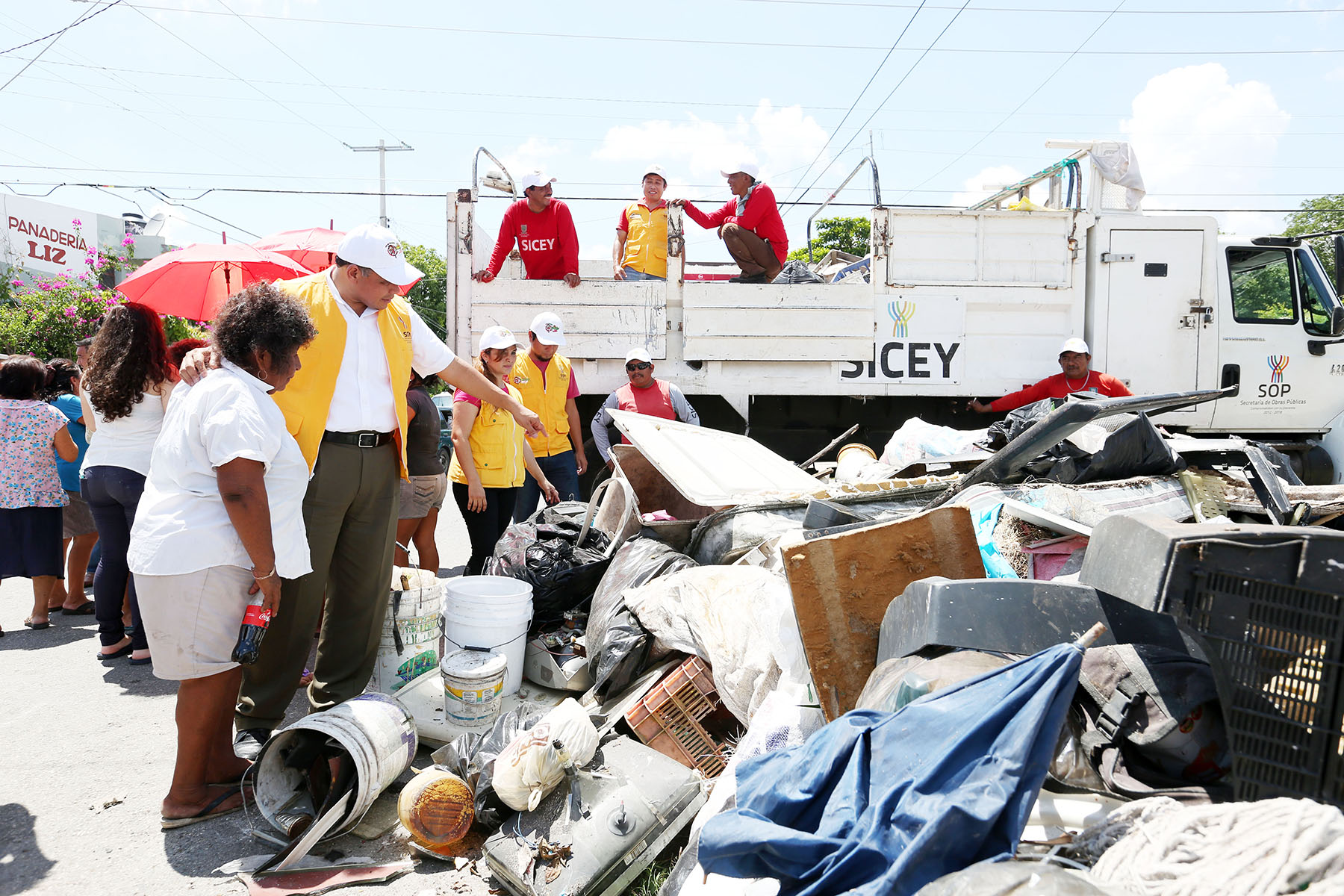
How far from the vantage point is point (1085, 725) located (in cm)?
181

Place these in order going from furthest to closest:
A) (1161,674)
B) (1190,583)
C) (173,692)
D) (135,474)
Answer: (135,474) < (173,692) < (1161,674) < (1190,583)

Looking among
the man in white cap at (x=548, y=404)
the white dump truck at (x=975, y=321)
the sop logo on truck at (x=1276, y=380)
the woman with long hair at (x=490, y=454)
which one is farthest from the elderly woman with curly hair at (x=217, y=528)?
the sop logo on truck at (x=1276, y=380)

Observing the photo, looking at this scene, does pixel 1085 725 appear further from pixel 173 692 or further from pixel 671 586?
pixel 173 692

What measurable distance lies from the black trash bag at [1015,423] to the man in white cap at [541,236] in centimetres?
329

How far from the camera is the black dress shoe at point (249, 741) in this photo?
3.02m

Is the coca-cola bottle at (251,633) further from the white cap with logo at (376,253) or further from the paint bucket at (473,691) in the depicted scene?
the white cap with logo at (376,253)

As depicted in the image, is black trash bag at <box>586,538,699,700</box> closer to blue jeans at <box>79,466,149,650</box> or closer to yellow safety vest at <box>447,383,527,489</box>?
yellow safety vest at <box>447,383,527,489</box>

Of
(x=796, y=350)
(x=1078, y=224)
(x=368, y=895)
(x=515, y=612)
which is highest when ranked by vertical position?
(x=1078, y=224)

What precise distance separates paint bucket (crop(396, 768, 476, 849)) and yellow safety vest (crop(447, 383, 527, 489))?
2241 mm

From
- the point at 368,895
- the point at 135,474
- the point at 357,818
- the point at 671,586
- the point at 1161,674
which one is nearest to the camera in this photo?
the point at 1161,674

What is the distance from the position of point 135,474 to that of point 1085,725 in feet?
14.7

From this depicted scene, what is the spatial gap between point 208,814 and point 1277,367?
299 inches

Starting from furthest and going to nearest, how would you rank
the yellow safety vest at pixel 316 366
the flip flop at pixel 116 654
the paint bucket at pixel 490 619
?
the flip flop at pixel 116 654
the paint bucket at pixel 490 619
the yellow safety vest at pixel 316 366

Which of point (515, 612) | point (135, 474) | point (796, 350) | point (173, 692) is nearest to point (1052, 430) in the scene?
point (515, 612)
